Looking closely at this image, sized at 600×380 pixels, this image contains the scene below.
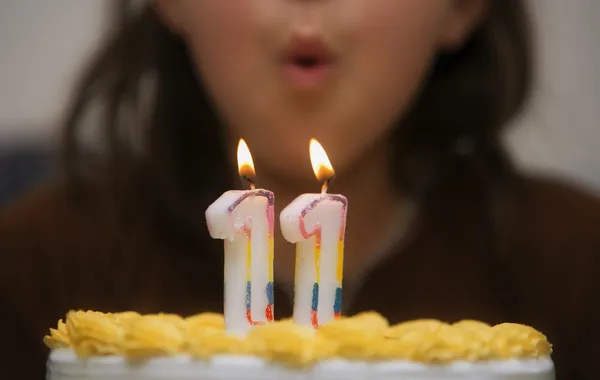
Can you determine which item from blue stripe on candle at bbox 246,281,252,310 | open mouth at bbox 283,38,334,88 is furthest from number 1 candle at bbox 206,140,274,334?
open mouth at bbox 283,38,334,88

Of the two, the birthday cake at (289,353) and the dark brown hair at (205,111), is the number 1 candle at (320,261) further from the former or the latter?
the dark brown hair at (205,111)

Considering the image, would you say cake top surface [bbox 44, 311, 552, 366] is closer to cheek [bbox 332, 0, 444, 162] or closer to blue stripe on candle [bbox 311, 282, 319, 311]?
blue stripe on candle [bbox 311, 282, 319, 311]

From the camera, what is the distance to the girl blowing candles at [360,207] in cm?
111

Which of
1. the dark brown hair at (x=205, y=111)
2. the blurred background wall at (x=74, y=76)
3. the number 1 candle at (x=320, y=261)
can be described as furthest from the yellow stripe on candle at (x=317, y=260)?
the blurred background wall at (x=74, y=76)

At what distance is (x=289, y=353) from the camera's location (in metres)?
0.47

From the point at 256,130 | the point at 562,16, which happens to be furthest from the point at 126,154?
the point at 562,16

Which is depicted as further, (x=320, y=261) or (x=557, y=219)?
(x=557, y=219)

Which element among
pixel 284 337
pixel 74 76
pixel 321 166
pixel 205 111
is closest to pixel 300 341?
pixel 284 337

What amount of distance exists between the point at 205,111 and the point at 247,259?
707 millimetres

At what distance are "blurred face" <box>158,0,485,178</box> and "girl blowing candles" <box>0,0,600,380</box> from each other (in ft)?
0.06

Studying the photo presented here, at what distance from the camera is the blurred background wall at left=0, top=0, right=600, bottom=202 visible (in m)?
1.50

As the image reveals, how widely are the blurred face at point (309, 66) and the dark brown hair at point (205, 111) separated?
0.17 meters

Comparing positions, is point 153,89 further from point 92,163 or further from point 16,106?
point 16,106

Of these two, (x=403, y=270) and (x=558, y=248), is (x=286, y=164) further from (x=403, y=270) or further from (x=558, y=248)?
(x=558, y=248)
